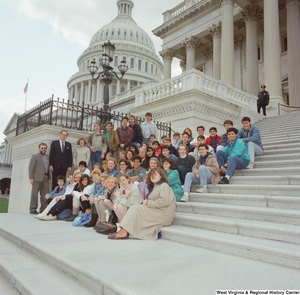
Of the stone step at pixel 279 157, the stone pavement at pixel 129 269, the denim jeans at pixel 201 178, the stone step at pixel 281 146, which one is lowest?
the stone pavement at pixel 129 269

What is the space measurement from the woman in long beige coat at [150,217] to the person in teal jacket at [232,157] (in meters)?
2.02

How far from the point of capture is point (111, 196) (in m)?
6.38

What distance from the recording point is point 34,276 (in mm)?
3445

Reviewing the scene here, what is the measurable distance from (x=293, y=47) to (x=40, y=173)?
1925cm

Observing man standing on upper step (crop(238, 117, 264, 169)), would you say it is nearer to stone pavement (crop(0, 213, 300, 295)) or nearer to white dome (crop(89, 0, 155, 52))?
stone pavement (crop(0, 213, 300, 295))

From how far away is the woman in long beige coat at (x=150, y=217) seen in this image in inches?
197

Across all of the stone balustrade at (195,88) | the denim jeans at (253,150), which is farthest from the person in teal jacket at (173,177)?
the stone balustrade at (195,88)

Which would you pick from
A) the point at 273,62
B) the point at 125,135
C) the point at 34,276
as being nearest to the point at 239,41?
the point at 273,62

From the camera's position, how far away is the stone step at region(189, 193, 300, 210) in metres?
4.90

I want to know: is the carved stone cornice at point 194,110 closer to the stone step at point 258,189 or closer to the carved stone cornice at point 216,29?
the stone step at point 258,189

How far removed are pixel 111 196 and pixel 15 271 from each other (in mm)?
2924

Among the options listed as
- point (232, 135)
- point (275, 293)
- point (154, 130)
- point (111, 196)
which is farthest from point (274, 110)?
point (275, 293)

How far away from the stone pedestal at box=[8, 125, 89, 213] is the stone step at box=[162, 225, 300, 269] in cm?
633

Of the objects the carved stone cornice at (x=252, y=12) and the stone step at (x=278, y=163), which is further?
the carved stone cornice at (x=252, y=12)
